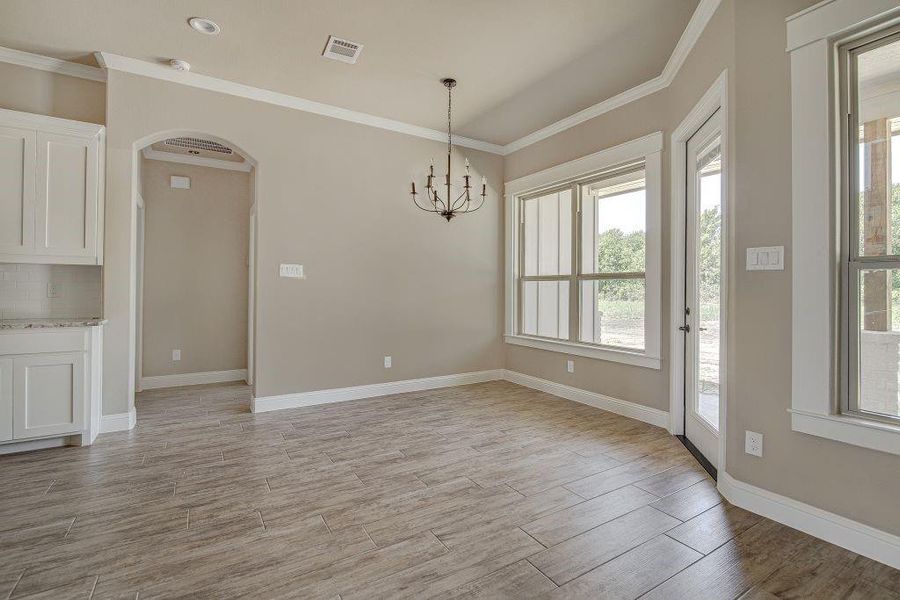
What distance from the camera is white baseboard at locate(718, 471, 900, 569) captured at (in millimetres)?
1873

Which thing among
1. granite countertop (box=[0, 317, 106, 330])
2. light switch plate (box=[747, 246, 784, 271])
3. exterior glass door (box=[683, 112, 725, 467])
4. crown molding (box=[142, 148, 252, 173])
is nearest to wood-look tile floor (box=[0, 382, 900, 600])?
exterior glass door (box=[683, 112, 725, 467])

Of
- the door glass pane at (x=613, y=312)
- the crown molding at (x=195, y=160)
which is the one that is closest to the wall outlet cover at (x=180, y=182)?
the crown molding at (x=195, y=160)

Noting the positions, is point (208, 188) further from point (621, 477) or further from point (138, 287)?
point (621, 477)

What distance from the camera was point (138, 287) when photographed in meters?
4.95

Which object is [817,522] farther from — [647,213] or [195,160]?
[195,160]

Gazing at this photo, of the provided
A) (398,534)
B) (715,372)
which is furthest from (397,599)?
(715,372)

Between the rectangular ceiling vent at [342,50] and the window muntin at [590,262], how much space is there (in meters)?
2.53

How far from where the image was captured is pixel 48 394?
312 centimetres

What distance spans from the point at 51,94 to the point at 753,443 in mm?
5529

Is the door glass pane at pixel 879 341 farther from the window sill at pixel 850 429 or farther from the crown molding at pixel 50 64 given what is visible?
the crown molding at pixel 50 64

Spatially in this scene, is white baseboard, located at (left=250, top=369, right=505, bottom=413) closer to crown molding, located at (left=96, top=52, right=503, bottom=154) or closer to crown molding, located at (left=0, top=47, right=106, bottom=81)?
crown molding, located at (left=96, top=52, right=503, bottom=154)

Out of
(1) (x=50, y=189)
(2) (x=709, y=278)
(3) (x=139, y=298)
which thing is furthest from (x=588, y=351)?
(3) (x=139, y=298)

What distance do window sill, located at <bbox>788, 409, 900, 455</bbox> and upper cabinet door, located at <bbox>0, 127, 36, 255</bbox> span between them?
5035mm

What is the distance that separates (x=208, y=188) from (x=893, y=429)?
6491 mm
